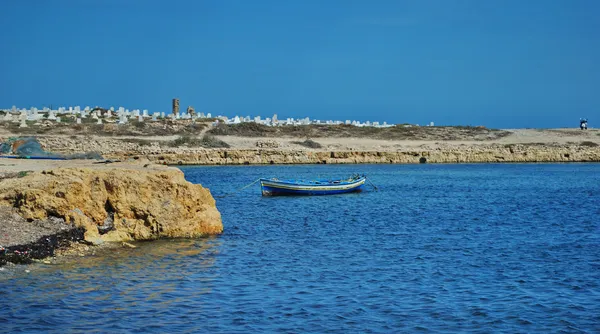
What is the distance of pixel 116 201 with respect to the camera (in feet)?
49.8

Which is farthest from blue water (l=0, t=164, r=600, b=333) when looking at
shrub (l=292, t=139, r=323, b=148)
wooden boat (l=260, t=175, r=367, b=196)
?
shrub (l=292, t=139, r=323, b=148)

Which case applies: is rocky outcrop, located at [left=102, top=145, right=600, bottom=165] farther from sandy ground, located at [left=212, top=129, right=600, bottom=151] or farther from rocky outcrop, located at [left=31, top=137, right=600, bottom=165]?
sandy ground, located at [left=212, top=129, right=600, bottom=151]

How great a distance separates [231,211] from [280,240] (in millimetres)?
7335

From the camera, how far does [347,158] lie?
54.7 m

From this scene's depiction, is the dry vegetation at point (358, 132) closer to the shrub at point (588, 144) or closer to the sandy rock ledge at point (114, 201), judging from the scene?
the shrub at point (588, 144)

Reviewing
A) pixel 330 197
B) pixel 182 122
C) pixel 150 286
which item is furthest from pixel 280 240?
pixel 182 122

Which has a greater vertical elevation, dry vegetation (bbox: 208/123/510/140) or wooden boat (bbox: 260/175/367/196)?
dry vegetation (bbox: 208/123/510/140)

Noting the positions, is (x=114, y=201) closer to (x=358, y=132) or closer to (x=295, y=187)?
(x=295, y=187)

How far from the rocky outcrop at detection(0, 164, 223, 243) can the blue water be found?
23.4 inches

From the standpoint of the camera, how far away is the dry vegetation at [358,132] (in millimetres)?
64562

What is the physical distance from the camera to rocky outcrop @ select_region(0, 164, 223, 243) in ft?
46.2

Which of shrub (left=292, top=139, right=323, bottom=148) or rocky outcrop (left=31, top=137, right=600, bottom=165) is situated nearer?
rocky outcrop (left=31, top=137, right=600, bottom=165)

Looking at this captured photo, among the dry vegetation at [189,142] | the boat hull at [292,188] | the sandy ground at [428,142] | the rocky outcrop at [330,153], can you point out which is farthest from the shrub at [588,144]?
the boat hull at [292,188]

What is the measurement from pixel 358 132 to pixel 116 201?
54.2 meters
